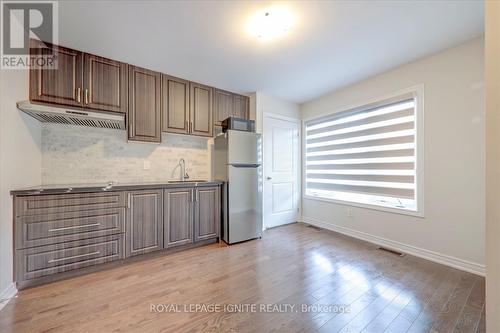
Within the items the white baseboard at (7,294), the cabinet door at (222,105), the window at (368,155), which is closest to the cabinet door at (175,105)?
the cabinet door at (222,105)

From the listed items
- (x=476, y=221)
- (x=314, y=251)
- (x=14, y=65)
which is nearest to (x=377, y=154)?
(x=476, y=221)

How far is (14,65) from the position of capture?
1779mm

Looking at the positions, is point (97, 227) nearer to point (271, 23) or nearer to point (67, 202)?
point (67, 202)

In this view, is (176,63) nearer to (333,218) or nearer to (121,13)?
(121,13)

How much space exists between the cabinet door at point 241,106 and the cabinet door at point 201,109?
46 cm

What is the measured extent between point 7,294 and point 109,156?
1.56 meters

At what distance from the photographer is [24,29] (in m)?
1.82

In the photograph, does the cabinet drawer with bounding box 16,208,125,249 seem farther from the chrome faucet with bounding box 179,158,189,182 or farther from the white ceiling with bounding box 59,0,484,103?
the white ceiling with bounding box 59,0,484,103

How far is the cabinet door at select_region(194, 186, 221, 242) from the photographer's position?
107 inches

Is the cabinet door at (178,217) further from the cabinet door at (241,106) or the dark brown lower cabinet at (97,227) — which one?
the cabinet door at (241,106)

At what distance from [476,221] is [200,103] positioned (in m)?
3.59

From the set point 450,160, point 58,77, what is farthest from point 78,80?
point 450,160

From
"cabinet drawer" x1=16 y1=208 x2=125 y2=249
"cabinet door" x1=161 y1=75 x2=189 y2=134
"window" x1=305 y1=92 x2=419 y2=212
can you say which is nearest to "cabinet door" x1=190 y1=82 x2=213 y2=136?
"cabinet door" x1=161 y1=75 x2=189 y2=134

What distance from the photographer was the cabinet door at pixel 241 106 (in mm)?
3422
